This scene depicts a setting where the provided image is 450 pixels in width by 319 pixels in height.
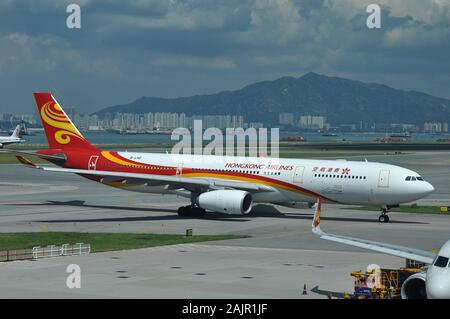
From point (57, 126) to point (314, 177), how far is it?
81.6ft

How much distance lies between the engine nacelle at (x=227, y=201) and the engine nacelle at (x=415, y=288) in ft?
112

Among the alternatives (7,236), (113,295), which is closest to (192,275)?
(113,295)

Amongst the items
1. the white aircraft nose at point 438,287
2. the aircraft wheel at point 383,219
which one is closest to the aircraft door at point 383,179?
the aircraft wheel at point 383,219

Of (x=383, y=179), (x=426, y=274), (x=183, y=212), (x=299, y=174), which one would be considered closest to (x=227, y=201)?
(x=183, y=212)

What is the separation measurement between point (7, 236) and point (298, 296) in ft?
82.1

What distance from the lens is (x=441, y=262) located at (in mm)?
29547

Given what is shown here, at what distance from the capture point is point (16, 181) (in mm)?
106688

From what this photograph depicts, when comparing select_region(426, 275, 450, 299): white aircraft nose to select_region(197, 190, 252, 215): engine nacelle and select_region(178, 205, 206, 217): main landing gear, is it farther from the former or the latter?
select_region(178, 205, 206, 217): main landing gear

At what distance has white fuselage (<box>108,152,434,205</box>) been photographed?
213ft

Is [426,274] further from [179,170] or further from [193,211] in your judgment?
[179,170]

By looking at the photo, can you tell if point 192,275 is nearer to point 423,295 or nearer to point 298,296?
point 298,296

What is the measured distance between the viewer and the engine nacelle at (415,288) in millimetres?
31453

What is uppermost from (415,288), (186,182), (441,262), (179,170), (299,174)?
(179,170)

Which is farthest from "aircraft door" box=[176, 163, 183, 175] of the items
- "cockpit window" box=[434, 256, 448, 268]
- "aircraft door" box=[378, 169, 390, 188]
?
"cockpit window" box=[434, 256, 448, 268]
